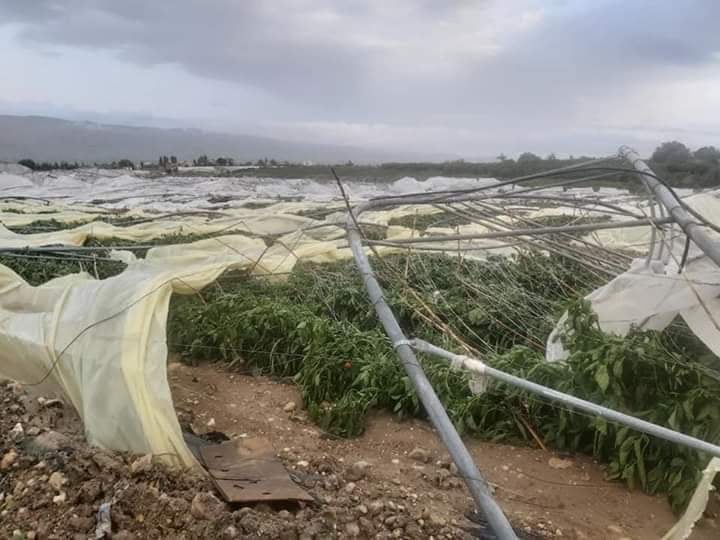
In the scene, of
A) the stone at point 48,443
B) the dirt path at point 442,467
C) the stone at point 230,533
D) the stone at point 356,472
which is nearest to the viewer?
the stone at point 230,533

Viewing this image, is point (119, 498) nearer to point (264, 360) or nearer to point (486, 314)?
point (264, 360)

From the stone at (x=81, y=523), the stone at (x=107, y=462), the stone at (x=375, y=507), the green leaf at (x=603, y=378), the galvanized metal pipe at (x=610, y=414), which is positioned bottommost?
the stone at (x=375, y=507)

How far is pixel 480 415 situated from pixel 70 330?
2.14 m

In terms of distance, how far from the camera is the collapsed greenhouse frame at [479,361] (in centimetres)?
193

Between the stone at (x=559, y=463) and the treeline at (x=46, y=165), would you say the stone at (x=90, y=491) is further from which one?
the treeline at (x=46, y=165)

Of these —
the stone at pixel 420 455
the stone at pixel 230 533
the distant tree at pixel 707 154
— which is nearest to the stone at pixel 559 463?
the stone at pixel 420 455

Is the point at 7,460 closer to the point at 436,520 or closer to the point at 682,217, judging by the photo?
the point at 436,520

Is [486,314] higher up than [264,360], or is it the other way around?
[486,314]

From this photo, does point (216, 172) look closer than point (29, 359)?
No

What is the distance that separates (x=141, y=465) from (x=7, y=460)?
0.63m

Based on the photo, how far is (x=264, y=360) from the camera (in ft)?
14.0

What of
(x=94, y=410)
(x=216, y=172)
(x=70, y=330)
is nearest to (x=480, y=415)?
(x=94, y=410)

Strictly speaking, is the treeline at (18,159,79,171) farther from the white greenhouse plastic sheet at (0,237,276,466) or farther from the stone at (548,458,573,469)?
the stone at (548,458,573,469)

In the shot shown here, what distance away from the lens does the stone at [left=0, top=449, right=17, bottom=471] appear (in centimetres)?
264
